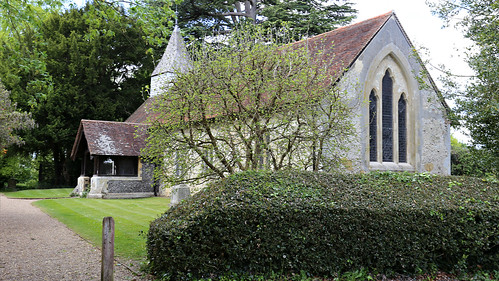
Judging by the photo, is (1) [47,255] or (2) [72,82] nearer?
(1) [47,255]

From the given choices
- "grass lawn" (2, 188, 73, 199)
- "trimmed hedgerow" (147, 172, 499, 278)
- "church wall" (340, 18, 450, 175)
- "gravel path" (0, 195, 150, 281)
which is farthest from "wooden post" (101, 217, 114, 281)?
"grass lawn" (2, 188, 73, 199)

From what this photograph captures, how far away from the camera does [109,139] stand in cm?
2144

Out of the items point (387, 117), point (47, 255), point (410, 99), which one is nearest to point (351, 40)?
point (387, 117)

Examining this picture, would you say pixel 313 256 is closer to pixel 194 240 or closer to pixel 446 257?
pixel 194 240

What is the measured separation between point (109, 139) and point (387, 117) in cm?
1380

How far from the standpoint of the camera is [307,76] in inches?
369

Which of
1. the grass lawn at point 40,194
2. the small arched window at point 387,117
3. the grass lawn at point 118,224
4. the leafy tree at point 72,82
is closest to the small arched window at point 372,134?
the small arched window at point 387,117

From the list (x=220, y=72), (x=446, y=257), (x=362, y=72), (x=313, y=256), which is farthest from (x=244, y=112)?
(x=362, y=72)

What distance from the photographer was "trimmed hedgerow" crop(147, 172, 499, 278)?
561 centimetres

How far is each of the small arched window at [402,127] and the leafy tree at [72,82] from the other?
61.2ft

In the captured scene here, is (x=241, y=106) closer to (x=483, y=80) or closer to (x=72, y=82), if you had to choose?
(x=483, y=80)

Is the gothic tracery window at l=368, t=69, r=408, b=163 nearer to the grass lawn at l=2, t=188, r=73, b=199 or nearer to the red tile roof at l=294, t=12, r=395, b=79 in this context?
the red tile roof at l=294, t=12, r=395, b=79

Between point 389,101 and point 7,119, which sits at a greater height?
point 389,101

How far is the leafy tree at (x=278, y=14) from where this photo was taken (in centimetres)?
2259
